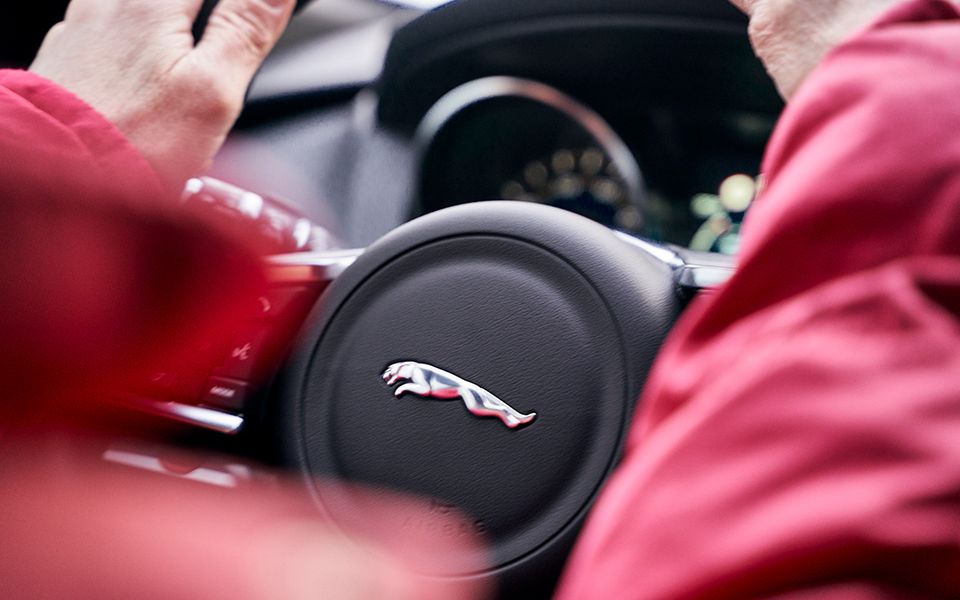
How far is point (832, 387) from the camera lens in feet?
1.51

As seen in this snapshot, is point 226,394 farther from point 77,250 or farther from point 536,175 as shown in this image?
point 536,175

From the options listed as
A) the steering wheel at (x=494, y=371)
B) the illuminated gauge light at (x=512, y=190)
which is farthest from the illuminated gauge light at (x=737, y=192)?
the steering wheel at (x=494, y=371)

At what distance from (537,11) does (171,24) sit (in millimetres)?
963

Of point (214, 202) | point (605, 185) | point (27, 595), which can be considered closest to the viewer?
point (27, 595)

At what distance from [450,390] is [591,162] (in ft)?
4.01

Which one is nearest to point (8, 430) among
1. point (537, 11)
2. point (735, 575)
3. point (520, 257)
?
point (520, 257)

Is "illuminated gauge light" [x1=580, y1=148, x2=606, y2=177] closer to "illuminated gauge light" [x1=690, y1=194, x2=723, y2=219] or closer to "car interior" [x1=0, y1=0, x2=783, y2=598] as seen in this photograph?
"illuminated gauge light" [x1=690, y1=194, x2=723, y2=219]

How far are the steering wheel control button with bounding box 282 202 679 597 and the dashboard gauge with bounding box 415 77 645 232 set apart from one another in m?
0.95

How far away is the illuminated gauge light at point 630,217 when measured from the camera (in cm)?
205

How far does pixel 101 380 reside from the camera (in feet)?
2.81

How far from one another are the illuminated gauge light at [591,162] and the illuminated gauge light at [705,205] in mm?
260

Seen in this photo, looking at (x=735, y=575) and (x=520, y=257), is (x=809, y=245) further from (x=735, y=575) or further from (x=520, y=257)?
(x=520, y=257)

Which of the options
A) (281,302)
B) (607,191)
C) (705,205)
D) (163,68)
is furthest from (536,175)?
→ (163,68)

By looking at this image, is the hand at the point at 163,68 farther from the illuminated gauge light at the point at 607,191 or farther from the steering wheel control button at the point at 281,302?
the illuminated gauge light at the point at 607,191
